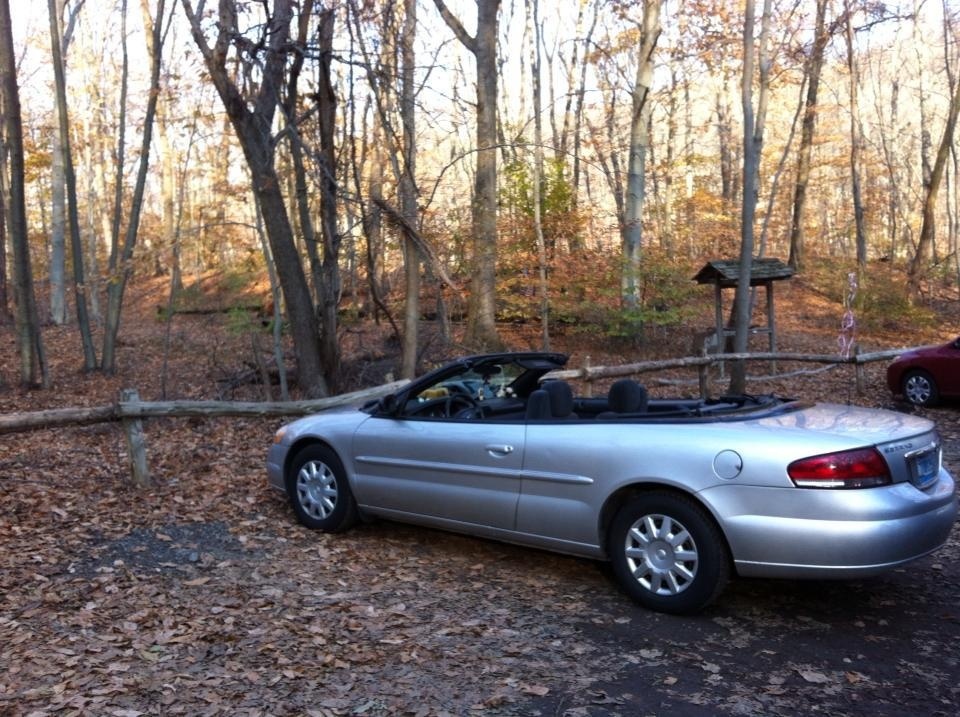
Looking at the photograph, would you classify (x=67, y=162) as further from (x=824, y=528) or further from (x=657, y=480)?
(x=824, y=528)

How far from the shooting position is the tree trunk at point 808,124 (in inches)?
926

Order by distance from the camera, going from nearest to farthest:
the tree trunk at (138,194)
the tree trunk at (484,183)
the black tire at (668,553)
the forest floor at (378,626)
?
1. the forest floor at (378,626)
2. the black tire at (668,553)
3. the tree trunk at (138,194)
4. the tree trunk at (484,183)

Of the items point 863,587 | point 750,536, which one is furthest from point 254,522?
point 863,587

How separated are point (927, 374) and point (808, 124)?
1754 centimetres

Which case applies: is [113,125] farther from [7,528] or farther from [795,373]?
[7,528]

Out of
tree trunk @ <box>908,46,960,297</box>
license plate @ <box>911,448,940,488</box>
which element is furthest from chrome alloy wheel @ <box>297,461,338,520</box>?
tree trunk @ <box>908,46,960,297</box>

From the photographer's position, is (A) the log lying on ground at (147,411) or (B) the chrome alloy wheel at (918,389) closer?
(A) the log lying on ground at (147,411)

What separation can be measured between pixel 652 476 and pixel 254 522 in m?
3.48

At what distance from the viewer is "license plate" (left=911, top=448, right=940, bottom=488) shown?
4.49 meters

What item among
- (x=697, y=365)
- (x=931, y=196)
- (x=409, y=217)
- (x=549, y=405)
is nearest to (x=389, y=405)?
(x=549, y=405)

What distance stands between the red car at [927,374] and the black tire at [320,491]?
31.8 feet

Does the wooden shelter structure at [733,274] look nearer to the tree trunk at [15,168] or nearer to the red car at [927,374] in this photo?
the red car at [927,374]

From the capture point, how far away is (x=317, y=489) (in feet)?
21.3

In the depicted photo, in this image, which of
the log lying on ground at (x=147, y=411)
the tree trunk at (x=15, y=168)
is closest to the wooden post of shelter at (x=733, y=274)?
the log lying on ground at (x=147, y=411)
